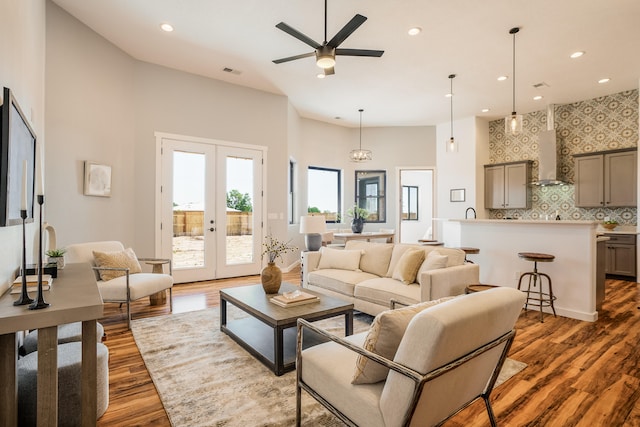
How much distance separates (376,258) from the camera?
4094mm

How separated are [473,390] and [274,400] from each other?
1.21m

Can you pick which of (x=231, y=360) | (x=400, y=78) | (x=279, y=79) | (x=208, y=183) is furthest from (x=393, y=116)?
(x=231, y=360)

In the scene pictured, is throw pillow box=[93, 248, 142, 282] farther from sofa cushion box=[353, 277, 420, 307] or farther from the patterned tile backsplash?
the patterned tile backsplash

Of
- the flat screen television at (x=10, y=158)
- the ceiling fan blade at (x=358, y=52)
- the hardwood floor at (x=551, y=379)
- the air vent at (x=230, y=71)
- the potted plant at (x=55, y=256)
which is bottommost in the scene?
the hardwood floor at (x=551, y=379)

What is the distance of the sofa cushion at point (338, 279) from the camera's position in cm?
375

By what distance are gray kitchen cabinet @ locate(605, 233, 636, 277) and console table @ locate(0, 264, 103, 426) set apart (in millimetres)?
7590

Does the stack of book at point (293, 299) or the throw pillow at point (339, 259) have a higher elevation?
the throw pillow at point (339, 259)

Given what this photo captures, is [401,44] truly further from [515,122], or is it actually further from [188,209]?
[188,209]

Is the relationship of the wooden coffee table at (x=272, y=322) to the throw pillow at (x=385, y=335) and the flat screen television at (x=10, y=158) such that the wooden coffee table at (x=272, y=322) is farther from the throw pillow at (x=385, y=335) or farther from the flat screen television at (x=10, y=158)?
the flat screen television at (x=10, y=158)

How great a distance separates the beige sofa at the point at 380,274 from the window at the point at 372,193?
166 inches

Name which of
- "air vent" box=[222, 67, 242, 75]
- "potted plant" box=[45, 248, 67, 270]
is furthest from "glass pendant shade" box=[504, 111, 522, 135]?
"potted plant" box=[45, 248, 67, 270]

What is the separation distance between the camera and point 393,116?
7.78 m

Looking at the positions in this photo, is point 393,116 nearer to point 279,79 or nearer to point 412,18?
point 279,79

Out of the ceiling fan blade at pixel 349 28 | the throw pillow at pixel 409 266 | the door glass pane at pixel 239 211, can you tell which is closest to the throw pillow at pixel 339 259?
the throw pillow at pixel 409 266
